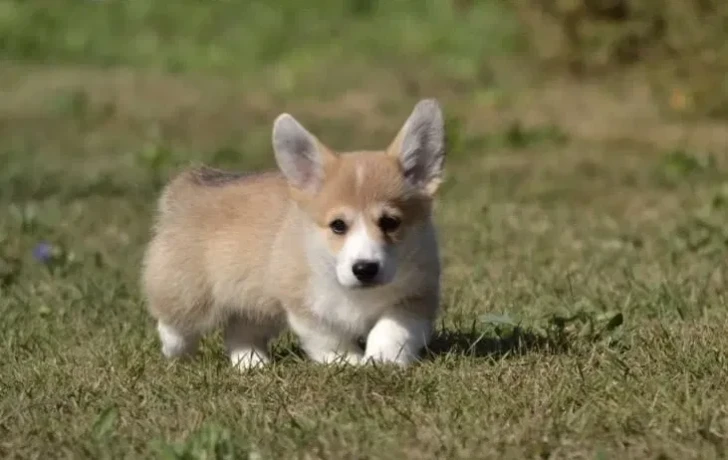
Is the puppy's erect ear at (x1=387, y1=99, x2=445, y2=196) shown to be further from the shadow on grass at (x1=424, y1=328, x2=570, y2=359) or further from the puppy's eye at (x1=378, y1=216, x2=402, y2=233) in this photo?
the shadow on grass at (x1=424, y1=328, x2=570, y2=359)

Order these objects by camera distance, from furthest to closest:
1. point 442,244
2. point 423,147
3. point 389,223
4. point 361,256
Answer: point 442,244 → point 423,147 → point 389,223 → point 361,256

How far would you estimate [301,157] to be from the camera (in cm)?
539

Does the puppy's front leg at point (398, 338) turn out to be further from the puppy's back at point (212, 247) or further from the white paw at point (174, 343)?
the white paw at point (174, 343)

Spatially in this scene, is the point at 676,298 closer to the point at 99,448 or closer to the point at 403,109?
the point at 99,448

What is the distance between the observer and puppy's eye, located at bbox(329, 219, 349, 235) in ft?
17.0

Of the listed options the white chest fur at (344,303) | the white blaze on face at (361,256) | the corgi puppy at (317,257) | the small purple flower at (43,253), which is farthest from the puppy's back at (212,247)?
the small purple flower at (43,253)

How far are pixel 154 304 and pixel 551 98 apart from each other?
893cm

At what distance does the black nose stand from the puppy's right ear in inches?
16.4

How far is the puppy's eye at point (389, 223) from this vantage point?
17.0ft

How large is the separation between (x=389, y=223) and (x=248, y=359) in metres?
0.70

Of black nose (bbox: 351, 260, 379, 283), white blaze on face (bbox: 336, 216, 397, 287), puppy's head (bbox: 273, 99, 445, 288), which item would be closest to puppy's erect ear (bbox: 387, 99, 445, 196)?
puppy's head (bbox: 273, 99, 445, 288)

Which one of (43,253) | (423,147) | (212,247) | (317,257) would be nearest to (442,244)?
(43,253)

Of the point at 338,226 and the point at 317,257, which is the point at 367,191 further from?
the point at 317,257

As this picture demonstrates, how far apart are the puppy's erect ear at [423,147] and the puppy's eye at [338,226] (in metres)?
0.29
